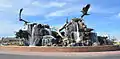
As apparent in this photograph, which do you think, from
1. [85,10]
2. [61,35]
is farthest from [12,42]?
[85,10]

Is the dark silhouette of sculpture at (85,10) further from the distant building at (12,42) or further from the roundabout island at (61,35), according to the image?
the distant building at (12,42)

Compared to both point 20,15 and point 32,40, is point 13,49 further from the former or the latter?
point 20,15

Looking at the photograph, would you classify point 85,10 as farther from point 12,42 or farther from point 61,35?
point 12,42

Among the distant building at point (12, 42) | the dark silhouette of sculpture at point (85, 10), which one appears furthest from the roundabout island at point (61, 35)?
the distant building at point (12, 42)

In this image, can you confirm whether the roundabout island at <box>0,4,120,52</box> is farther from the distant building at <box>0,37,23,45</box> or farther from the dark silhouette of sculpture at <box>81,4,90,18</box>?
the distant building at <box>0,37,23,45</box>

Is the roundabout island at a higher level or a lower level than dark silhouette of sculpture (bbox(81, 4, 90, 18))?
lower

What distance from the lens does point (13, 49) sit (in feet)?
91.8

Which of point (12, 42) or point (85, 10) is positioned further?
point (12, 42)

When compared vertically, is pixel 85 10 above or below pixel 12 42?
above

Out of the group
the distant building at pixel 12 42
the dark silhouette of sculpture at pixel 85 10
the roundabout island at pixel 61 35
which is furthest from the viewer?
the distant building at pixel 12 42

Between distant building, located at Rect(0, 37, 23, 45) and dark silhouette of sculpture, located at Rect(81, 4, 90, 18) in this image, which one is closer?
dark silhouette of sculpture, located at Rect(81, 4, 90, 18)

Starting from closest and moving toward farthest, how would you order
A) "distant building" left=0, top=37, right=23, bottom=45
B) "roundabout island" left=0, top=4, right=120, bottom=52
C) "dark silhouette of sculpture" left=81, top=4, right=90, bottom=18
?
1. "roundabout island" left=0, top=4, right=120, bottom=52
2. "dark silhouette of sculpture" left=81, top=4, right=90, bottom=18
3. "distant building" left=0, top=37, right=23, bottom=45

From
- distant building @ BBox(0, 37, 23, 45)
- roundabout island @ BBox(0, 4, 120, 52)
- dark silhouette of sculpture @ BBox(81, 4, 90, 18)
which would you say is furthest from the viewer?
distant building @ BBox(0, 37, 23, 45)

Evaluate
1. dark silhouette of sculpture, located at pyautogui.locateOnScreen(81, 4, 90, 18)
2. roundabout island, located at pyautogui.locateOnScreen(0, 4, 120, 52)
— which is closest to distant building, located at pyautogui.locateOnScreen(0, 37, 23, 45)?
roundabout island, located at pyautogui.locateOnScreen(0, 4, 120, 52)
